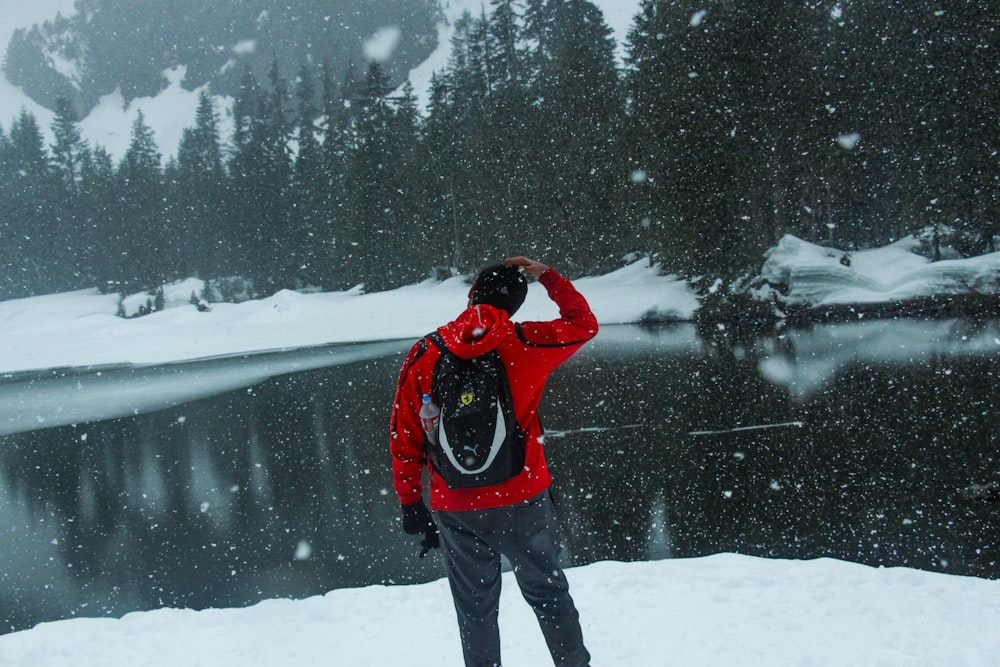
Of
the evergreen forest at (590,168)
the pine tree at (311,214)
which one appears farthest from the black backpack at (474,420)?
the pine tree at (311,214)

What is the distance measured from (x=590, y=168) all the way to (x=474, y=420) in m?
30.0

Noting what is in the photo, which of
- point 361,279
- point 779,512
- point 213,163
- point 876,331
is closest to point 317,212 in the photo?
point 361,279

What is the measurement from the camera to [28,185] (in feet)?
189

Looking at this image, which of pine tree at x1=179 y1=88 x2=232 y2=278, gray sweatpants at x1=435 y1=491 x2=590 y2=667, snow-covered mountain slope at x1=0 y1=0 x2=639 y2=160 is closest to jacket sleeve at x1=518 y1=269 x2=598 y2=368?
gray sweatpants at x1=435 y1=491 x2=590 y2=667

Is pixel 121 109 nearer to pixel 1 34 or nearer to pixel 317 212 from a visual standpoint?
pixel 1 34

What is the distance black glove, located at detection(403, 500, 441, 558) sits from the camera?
2.54 metres

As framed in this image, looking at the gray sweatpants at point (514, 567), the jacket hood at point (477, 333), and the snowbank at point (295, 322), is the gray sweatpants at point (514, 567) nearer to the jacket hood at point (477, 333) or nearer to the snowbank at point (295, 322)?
the jacket hood at point (477, 333)

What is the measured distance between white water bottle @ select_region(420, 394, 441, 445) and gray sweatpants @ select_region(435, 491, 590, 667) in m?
0.34

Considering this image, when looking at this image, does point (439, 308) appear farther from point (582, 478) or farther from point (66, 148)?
point (66, 148)

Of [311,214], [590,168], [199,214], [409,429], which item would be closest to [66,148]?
[199,214]

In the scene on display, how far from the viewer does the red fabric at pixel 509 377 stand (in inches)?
90.7

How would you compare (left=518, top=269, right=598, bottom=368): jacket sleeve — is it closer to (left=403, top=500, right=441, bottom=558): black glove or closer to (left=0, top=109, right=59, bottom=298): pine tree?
(left=403, top=500, right=441, bottom=558): black glove

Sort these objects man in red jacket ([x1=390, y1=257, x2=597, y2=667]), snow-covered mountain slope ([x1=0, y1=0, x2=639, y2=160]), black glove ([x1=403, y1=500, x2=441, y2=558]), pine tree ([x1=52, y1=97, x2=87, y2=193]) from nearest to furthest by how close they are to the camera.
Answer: man in red jacket ([x1=390, y1=257, x2=597, y2=667])
black glove ([x1=403, y1=500, x2=441, y2=558])
pine tree ([x1=52, y1=97, x2=87, y2=193])
snow-covered mountain slope ([x1=0, y1=0, x2=639, y2=160])

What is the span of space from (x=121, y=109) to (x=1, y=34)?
2610 centimetres
